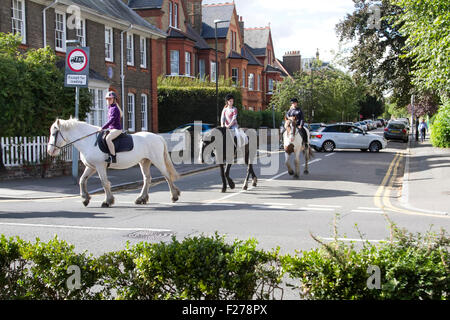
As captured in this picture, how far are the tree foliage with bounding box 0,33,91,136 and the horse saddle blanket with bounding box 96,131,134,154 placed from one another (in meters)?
7.27

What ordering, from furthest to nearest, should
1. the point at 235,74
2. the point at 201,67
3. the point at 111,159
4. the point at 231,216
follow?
the point at 235,74 → the point at 201,67 → the point at 111,159 → the point at 231,216

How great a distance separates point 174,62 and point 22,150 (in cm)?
2863

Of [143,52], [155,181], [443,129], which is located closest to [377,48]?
[443,129]

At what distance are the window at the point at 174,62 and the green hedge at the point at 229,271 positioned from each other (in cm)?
4158

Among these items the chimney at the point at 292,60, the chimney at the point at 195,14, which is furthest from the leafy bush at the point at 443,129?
the chimney at the point at 292,60

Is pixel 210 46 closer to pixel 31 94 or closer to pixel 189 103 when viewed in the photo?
pixel 189 103

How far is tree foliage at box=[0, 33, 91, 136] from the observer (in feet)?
57.1

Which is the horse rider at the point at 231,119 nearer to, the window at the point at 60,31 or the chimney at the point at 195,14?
the window at the point at 60,31

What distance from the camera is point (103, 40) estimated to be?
28.9m

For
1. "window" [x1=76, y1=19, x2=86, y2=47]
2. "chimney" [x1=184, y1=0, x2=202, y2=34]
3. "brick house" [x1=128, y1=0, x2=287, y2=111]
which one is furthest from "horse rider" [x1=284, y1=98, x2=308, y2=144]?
"chimney" [x1=184, y1=0, x2=202, y2=34]

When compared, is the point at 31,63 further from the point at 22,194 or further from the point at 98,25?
the point at 98,25

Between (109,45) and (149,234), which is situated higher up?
(109,45)

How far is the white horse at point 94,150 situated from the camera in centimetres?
1161

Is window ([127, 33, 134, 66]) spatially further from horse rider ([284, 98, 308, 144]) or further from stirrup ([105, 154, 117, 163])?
stirrup ([105, 154, 117, 163])
